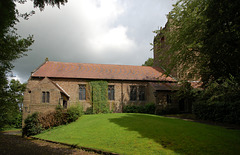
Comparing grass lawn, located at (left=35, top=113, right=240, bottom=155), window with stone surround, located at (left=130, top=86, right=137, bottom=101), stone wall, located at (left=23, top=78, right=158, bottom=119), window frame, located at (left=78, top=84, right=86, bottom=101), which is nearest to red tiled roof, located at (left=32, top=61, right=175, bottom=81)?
stone wall, located at (left=23, top=78, right=158, bottom=119)

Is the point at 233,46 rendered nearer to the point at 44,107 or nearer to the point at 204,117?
the point at 204,117

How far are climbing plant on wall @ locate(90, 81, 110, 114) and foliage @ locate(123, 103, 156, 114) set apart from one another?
3.08 meters

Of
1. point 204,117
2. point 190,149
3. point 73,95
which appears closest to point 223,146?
point 190,149

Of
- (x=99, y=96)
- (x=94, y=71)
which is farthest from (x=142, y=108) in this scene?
(x=94, y=71)

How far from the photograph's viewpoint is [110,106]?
963 inches

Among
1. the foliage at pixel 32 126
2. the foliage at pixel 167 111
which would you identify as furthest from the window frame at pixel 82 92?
the foliage at pixel 167 111

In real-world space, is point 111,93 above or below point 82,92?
below

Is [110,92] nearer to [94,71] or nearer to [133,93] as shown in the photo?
[133,93]

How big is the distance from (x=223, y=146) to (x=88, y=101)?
18.7 m

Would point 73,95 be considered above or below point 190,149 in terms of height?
above

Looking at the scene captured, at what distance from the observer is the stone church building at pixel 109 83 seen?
2280 cm

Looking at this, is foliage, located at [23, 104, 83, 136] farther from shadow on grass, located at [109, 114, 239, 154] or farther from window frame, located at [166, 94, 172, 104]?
window frame, located at [166, 94, 172, 104]

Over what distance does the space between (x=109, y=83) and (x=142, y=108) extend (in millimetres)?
6462

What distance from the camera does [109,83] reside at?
25000 mm
